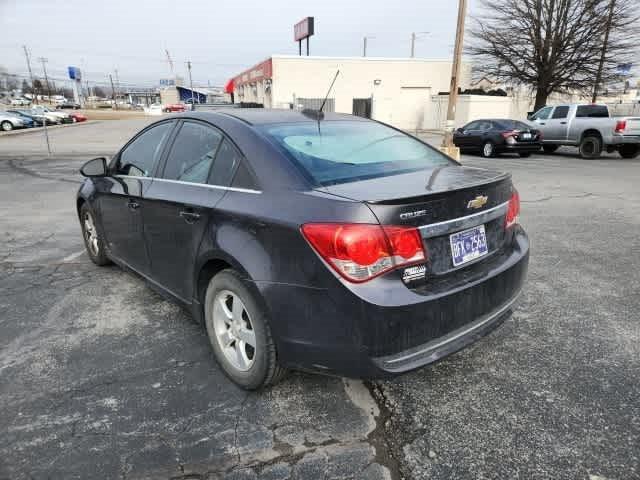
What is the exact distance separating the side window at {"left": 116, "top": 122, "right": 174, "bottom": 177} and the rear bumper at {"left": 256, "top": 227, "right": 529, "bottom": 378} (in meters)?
1.76

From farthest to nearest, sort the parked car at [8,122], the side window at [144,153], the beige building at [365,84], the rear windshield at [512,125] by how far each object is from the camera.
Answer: the beige building at [365,84] → the parked car at [8,122] → the rear windshield at [512,125] → the side window at [144,153]

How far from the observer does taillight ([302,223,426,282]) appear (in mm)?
1975

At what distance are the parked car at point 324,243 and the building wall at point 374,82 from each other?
30238mm

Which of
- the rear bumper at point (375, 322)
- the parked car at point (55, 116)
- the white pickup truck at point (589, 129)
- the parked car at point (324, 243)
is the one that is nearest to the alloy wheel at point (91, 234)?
the parked car at point (324, 243)

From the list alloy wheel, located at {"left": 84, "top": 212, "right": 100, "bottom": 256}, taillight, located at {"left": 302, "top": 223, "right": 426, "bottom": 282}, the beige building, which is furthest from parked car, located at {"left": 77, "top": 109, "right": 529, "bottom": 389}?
the beige building

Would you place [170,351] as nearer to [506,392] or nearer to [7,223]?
[506,392]

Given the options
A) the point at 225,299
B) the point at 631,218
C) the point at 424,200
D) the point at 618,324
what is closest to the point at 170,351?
the point at 225,299

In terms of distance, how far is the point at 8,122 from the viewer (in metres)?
31.8

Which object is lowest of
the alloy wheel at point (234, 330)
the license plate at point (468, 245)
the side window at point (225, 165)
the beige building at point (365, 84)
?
the alloy wheel at point (234, 330)

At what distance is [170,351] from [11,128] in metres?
36.8

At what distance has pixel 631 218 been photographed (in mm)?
6691

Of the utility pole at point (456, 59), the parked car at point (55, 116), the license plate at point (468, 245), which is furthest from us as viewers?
the parked car at point (55, 116)

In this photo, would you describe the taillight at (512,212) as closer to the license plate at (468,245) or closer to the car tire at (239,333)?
the license plate at (468,245)

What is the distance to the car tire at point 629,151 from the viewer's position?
15180mm
